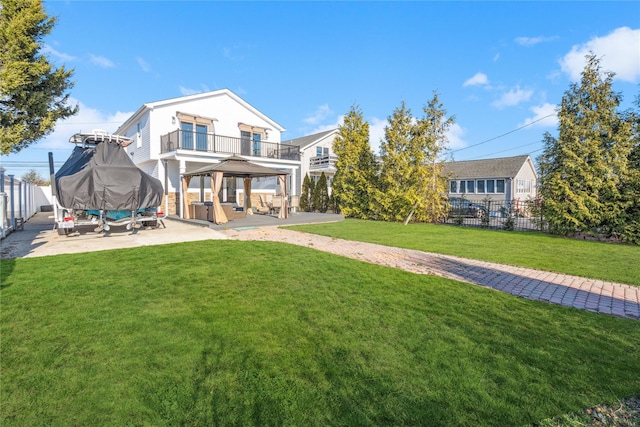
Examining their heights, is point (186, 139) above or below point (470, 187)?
above

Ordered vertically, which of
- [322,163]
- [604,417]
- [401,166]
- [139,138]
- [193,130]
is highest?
[193,130]

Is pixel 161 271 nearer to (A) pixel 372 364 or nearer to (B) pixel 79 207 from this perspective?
(A) pixel 372 364

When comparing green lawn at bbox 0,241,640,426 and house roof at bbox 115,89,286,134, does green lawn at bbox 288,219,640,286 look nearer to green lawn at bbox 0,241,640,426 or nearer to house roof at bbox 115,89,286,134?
green lawn at bbox 0,241,640,426

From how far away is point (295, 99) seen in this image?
23531mm

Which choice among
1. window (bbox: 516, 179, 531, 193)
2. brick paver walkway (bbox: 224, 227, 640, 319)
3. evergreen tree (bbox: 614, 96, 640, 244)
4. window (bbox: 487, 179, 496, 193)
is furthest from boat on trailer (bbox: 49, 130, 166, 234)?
window (bbox: 516, 179, 531, 193)

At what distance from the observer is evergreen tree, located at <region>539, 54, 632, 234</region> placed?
10922 millimetres

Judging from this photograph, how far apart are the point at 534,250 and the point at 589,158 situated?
17.7 feet

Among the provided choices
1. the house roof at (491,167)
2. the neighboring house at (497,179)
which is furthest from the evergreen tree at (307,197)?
the neighboring house at (497,179)

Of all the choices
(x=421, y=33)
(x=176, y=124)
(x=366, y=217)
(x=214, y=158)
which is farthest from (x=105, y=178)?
(x=421, y=33)

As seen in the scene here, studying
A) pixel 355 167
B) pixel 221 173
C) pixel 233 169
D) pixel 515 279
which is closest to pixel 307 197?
pixel 355 167

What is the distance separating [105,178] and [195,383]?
34.0 feet

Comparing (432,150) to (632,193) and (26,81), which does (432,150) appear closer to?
(632,193)

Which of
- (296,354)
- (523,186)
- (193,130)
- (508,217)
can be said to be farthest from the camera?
(523,186)

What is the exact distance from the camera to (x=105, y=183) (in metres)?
10.5
